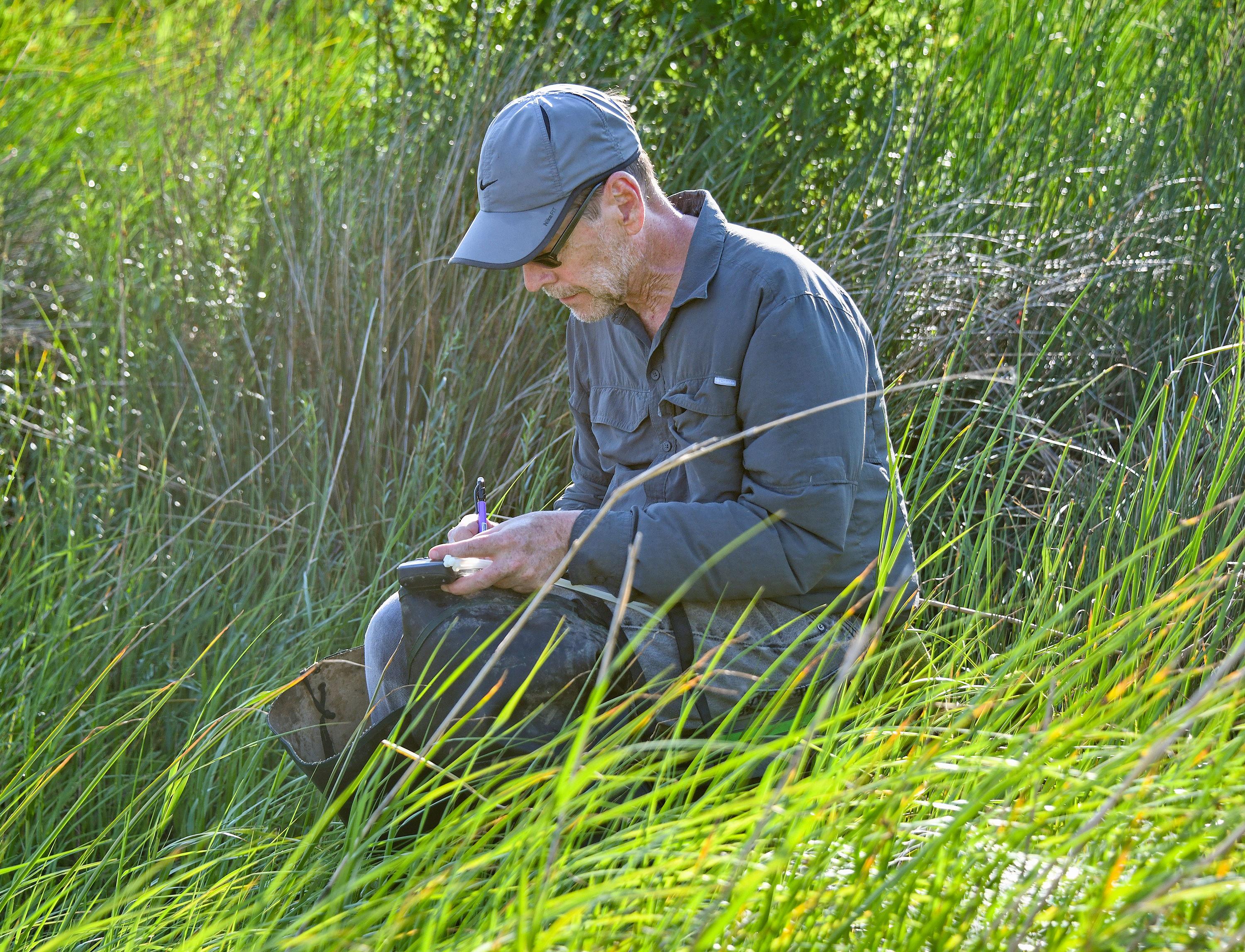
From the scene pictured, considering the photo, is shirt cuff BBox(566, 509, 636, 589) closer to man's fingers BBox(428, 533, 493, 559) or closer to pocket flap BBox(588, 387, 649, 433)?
man's fingers BBox(428, 533, 493, 559)

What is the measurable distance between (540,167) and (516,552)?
28.7 inches

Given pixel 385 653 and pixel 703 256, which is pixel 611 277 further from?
pixel 385 653

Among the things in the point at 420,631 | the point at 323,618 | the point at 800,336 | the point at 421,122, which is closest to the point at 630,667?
the point at 420,631

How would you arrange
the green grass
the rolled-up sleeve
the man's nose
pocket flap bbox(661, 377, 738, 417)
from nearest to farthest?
the green grass → the rolled-up sleeve → pocket flap bbox(661, 377, 738, 417) → the man's nose

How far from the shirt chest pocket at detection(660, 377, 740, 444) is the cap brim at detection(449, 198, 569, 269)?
1.25ft

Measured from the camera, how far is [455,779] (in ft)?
4.21

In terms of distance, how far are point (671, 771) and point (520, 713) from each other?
0.98 ft

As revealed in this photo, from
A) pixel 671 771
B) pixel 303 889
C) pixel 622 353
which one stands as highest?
pixel 622 353

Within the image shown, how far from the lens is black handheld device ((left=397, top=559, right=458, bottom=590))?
1868 mm

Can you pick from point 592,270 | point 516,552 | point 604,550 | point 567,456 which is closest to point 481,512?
point 516,552

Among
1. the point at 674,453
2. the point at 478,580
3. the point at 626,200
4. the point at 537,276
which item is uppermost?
the point at 626,200

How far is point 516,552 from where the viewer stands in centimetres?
189

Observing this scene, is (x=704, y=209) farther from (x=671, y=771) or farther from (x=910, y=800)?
(x=910, y=800)

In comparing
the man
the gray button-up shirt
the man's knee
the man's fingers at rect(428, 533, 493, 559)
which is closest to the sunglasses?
the man
